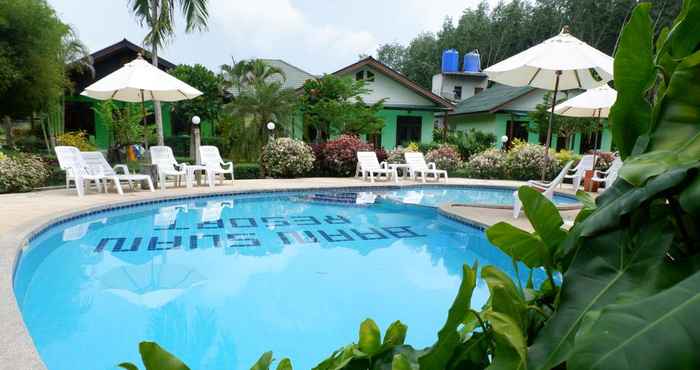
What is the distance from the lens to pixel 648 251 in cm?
57

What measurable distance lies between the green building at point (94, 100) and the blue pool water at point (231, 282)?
1355 cm

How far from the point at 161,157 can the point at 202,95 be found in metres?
7.57

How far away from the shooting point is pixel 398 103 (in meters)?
22.0

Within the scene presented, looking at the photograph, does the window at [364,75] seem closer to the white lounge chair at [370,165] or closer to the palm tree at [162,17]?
the palm tree at [162,17]

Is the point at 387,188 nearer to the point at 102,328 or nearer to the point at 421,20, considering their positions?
the point at 102,328

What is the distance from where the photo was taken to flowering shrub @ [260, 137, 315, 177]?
13914mm

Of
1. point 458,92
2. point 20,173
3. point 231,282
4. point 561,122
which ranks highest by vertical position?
point 458,92

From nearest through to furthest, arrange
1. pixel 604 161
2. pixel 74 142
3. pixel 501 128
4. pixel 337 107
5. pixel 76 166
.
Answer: pixel 76 166 < pixel 604 161 < pixel 74 142 < pixel 337 107 < pixel 501 128

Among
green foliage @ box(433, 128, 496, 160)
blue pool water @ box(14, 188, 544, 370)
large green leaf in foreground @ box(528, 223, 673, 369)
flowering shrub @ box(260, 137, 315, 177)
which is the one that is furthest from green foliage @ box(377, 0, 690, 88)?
large green leaf in foreground @ box(528, 223, 673, 369)

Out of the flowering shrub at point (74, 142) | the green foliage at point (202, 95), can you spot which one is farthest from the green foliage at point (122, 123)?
the green foliage at point (202, 95)

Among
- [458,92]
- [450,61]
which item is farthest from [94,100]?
[458,92]

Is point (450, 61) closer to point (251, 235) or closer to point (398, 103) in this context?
point (398, 103)

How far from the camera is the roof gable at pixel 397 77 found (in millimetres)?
20581

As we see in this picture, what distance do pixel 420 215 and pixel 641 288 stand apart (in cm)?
849
